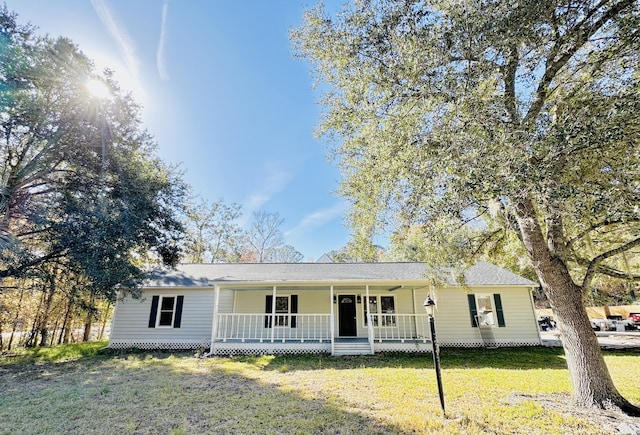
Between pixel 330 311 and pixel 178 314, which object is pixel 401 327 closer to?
pixel 330 311

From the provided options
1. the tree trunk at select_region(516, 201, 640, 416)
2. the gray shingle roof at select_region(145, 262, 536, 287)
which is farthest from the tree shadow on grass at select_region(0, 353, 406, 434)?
the gray shingle roof at select_region(145, 262, 536, 287)

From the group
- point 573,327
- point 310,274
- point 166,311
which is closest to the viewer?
point 573,327

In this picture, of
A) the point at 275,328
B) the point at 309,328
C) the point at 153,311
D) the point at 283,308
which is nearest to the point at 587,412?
the point at 309,328

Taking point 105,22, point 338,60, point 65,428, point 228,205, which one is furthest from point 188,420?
point 228,205

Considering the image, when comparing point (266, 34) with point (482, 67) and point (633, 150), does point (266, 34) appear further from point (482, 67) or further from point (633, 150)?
point (633, 150)

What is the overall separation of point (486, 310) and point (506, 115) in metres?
10.1

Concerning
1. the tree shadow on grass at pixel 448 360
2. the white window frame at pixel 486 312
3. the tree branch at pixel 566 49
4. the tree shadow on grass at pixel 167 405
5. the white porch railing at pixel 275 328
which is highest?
the tree branch at pixel 566 49

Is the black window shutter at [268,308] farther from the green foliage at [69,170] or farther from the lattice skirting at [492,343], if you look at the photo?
the lattice skirting at [492,343]

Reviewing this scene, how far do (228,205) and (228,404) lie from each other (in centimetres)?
2308

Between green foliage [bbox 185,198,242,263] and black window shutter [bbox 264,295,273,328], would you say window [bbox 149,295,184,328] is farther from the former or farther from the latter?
green foliage [bbox 185,198,242,263]

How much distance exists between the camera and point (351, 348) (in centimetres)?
1013

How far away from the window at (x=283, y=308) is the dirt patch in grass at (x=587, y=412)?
26.4 feet

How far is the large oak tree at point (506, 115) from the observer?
11.6 ft

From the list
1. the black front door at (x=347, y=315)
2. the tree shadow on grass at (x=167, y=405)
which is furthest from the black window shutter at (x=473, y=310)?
the tree shadow on grass at (x=167, y=405)
